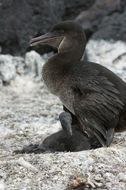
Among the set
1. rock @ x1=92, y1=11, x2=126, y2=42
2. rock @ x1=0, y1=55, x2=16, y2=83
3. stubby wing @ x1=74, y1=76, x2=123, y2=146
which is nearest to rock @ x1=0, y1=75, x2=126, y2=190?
stubby wing @ x1=74, y1=76, x2=123, y2=146

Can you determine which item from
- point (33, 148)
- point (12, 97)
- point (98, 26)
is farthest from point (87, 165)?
point (98, 26)

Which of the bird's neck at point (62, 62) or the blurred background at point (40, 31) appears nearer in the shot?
the bird's neck at point (62, 62)

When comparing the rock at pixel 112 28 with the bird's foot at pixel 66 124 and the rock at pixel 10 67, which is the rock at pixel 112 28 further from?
the bird's foot at pixel 66 124

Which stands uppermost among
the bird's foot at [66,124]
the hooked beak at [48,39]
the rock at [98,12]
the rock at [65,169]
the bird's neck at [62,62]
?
the rock at [98,12]

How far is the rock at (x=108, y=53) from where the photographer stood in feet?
25.6

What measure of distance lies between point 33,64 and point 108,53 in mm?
1510

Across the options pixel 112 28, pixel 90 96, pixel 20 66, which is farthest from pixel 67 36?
pixel 112 28

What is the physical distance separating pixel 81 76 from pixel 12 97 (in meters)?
2.98

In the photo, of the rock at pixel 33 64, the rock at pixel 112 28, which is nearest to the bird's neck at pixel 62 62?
the rock at pixel 33 64

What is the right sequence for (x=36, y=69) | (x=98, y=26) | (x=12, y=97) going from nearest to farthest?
(x=12, y=97) → (x=36, y=69) → (x=98, y=26)

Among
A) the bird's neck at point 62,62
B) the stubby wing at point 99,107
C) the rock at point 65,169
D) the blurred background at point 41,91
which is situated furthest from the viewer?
the bird's neck at point 62,62

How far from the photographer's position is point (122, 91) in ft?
13.6

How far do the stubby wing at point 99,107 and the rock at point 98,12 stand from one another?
4998mm

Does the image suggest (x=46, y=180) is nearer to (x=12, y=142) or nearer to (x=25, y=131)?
(x=12, y=142)
